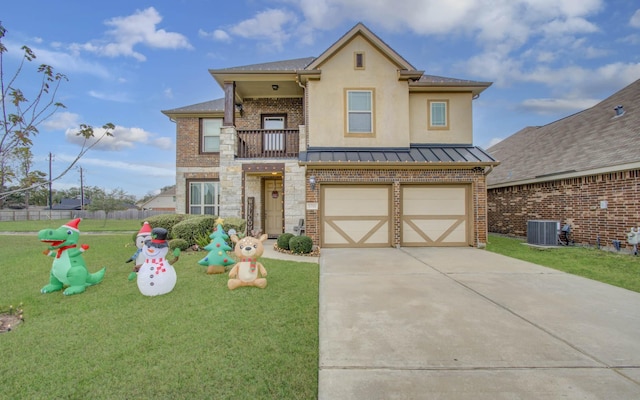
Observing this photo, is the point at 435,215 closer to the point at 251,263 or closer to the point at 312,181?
the point at 312,181

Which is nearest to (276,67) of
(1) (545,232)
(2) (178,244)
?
(2) (178,244)

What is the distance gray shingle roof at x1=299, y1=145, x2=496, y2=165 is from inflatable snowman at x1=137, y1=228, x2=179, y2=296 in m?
5.90

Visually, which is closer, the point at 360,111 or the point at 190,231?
the point at 190,231

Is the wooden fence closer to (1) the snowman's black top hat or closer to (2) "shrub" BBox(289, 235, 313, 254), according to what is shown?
(2) "shrub" BBox(289, 235, 313, 254)

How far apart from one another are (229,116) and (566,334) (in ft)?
37.1

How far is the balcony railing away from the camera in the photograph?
468 inches

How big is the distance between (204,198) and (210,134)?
310 centimetres

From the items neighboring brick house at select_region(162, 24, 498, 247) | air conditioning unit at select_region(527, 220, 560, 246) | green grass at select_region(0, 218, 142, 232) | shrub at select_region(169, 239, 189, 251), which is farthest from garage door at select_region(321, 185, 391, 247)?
green grass at select_region(0, 218, 142, 232)

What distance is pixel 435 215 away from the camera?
425 inches

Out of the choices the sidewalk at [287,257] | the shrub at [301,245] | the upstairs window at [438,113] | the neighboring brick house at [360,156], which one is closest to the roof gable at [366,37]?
the neighboring brick house at [360,156]

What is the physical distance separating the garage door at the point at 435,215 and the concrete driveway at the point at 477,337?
412 cm

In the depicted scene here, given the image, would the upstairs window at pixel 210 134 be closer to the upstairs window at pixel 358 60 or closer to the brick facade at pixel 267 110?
the brick facade at pixel 267 110

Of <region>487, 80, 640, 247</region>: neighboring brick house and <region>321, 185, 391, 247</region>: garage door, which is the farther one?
<region>321, 185, 391, 247</region>: garage door

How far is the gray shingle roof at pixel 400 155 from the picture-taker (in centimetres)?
1045
